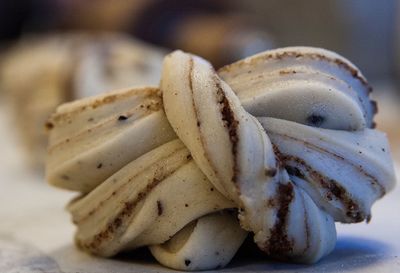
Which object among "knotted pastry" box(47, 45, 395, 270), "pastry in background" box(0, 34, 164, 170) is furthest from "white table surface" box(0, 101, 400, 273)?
"pastry in background" box(0, 34, 164, 170)

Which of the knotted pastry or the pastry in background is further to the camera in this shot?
the pastry in background

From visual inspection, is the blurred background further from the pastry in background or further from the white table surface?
the white table surface

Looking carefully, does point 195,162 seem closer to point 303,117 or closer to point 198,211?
point 198,211

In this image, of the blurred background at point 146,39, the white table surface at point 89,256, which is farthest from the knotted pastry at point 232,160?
the blurred background at point 146,39

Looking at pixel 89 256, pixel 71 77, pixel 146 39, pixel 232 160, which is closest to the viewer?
pixel 232 160

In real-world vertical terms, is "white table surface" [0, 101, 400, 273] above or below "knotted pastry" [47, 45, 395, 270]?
below

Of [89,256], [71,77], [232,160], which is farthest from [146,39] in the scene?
[232,160]

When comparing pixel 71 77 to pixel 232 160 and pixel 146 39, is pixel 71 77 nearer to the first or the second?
pixel 232 160

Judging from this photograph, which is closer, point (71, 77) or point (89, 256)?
point (89, 256)
